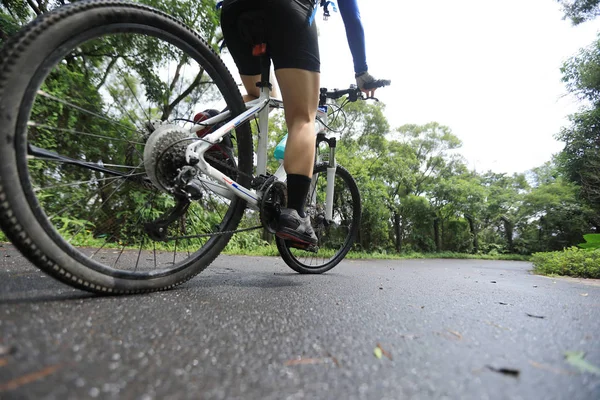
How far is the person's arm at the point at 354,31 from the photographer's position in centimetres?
176

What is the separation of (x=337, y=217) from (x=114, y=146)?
190cm

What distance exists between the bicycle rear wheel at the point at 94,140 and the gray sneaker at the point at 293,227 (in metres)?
0.24

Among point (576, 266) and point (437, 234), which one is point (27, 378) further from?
point (437, 234)

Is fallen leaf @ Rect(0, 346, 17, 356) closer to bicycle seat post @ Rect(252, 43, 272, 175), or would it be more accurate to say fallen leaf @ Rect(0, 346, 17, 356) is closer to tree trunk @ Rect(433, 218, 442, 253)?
bicycle seat post @ Rect(252, 43, 272, 175)

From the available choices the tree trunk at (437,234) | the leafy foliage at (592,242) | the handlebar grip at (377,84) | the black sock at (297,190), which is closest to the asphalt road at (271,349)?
the black sock at (297,190)

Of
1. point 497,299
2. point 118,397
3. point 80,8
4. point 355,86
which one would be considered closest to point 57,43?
point 80,8

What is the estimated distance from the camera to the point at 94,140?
1.44 metres

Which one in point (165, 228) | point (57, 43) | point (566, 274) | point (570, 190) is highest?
point (570, 190)

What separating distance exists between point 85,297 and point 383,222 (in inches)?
518

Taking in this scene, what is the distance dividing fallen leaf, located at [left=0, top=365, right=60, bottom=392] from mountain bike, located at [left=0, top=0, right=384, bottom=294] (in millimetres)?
518

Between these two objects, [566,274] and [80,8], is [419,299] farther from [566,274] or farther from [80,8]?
[566,274]

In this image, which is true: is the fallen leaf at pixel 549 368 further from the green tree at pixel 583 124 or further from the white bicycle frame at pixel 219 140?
the green tree at pixel 583 124

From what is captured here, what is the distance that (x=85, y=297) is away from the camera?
3.22ft

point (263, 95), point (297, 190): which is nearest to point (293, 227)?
point (297, 190)
